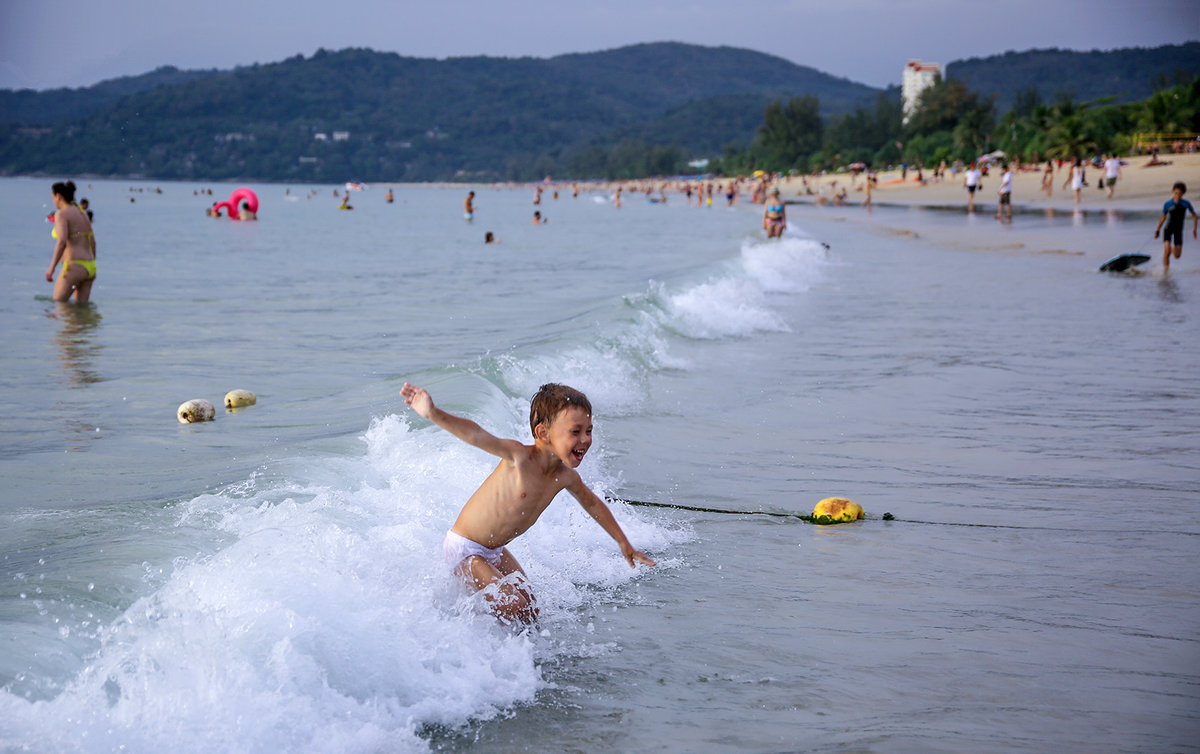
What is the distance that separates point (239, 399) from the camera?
8.77 metres

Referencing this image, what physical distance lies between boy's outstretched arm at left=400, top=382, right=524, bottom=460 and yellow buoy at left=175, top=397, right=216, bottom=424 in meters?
4.67

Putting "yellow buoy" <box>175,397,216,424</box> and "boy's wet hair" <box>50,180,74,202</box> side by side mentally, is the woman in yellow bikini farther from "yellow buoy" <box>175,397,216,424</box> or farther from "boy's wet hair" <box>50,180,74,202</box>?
"yellow buoy" <box>175,397,216,424</box>

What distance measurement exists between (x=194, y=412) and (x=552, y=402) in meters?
4.95

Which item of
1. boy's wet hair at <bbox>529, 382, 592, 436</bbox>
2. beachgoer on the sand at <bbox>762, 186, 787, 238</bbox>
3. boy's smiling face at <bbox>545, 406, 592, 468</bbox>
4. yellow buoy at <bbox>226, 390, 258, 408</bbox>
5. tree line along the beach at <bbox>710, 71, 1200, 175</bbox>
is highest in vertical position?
tree line along the beach at <bbox>710, 71, 1200, 175</bbox>

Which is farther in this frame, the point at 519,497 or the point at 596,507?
the point at 596,507

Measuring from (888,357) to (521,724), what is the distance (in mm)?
8665

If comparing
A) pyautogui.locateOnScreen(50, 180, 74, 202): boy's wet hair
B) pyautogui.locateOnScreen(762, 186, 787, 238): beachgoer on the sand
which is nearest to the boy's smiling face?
pyautogui.locateOnScreen(50, 180, 74, 202): boy's wet hair

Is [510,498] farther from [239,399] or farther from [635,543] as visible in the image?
[239,399]

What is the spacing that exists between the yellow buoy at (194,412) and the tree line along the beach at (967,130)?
5510 cm

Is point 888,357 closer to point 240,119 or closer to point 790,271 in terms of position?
point 790,271

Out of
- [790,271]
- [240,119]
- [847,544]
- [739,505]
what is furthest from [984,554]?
[240,119]

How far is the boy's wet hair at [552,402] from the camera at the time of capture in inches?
165

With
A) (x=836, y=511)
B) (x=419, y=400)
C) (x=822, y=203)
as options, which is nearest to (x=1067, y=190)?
(x=822, y=203)

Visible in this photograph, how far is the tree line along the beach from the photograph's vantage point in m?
54.2
